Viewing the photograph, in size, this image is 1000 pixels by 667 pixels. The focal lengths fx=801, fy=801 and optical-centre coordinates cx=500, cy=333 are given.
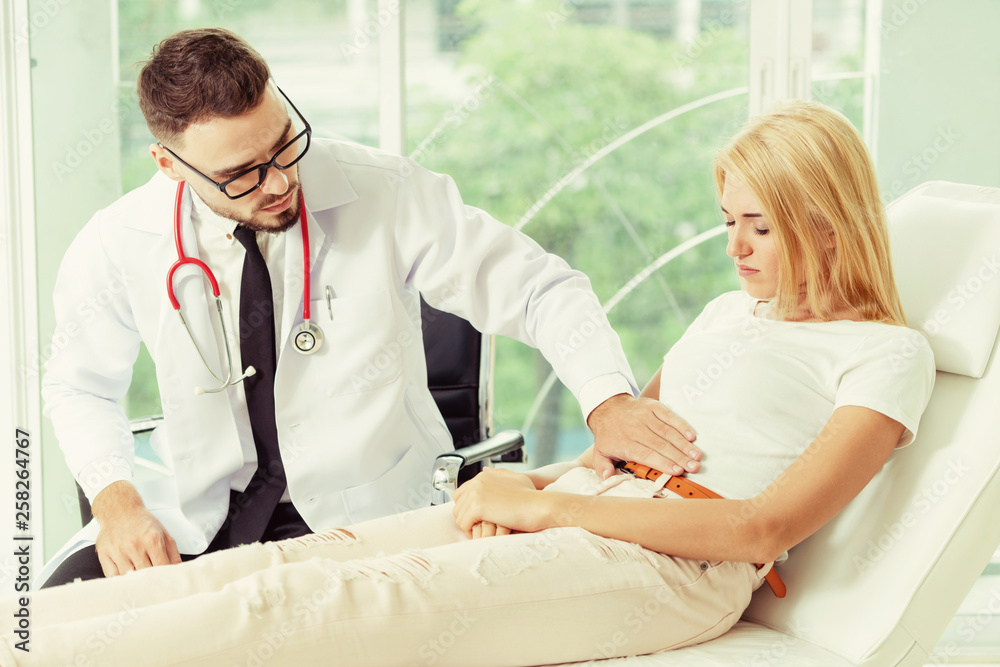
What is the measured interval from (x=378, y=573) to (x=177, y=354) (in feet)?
2.36

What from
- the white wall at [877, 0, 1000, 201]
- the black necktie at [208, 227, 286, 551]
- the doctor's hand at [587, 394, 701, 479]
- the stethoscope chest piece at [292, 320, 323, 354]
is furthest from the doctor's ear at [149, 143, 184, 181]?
the white wall at [877, 0, 1000, 201]

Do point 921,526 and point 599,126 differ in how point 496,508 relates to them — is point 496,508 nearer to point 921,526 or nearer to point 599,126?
point 921,526

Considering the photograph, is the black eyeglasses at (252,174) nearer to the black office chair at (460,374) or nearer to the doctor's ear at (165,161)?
the doctor's ear at (165,161)

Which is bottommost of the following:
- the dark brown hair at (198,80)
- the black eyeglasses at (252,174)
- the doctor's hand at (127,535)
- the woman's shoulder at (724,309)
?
the doctor's hand at (127,535)

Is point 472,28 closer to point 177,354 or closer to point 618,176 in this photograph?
point 618,176

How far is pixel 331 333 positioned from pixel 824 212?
2.97 ft

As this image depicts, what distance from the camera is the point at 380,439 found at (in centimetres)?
156

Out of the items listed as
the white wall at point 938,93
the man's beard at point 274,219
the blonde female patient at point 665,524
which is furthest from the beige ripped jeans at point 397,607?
the white wall at point 938,93

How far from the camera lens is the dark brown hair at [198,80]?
54.1 inches

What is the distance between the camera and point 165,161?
1.51 m

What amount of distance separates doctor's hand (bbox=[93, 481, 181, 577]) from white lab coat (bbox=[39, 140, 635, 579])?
7cm

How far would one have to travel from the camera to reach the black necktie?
59.4 inches

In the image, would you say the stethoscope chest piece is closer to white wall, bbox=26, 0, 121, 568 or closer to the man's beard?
the man's beard

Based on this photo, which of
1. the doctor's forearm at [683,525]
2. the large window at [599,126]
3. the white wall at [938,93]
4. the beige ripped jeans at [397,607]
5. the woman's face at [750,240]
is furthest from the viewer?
the large window at [599,126]
